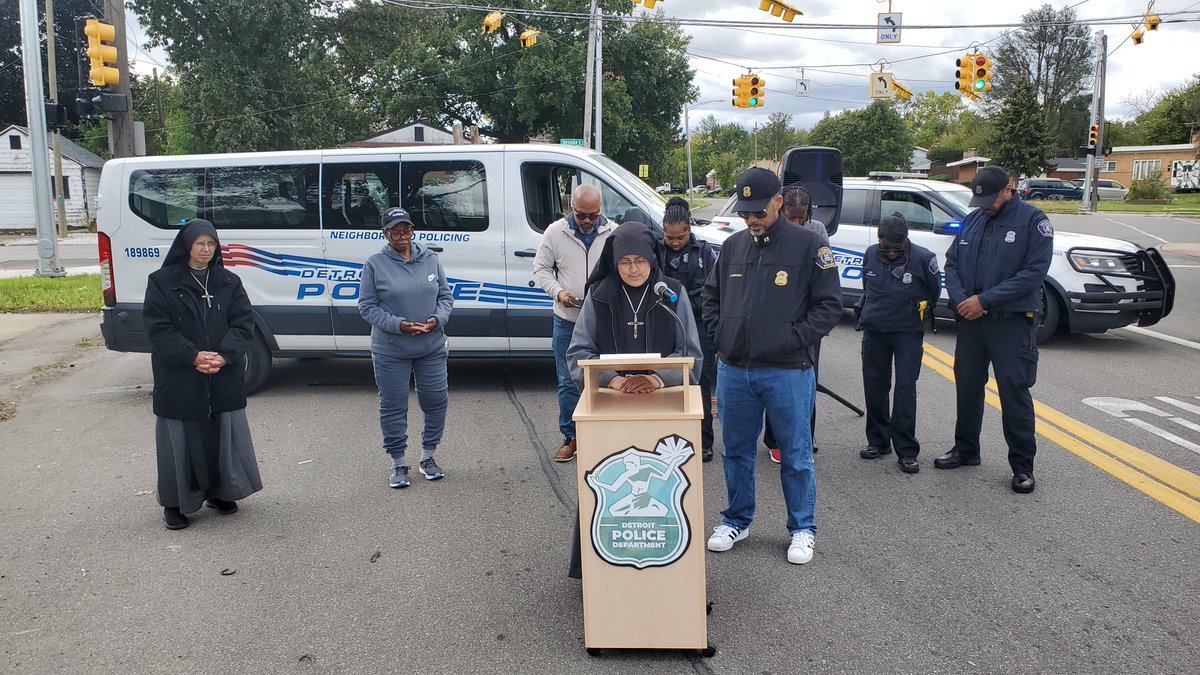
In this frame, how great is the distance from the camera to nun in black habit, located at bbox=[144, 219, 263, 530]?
5.07 m

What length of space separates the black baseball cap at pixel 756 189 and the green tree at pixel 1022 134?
66.7 metres

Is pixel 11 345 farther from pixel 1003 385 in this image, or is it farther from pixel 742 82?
pixel 742 82

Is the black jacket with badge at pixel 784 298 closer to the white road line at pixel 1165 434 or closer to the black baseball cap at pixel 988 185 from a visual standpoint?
the black baseball cap at pixel 988 185

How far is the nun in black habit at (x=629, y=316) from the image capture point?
408 cm

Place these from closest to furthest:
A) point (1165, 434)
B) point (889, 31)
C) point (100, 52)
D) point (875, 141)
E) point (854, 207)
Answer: point (1165, 434), point (854, 207), point (100, 52), point (889, 31), point (875, 141)

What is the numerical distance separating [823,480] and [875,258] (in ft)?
5.24

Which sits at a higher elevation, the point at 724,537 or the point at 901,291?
the point at 901,291

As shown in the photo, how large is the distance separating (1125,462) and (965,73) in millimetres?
21492

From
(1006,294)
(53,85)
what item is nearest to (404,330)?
(1006,294)

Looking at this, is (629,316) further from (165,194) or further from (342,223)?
(165,194)

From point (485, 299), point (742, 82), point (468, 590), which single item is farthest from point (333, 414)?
point (742, 82)

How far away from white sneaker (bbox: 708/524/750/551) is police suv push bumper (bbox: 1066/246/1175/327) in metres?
7.05

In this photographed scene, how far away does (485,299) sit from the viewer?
8055 millimetres

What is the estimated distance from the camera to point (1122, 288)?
10.0 metres
